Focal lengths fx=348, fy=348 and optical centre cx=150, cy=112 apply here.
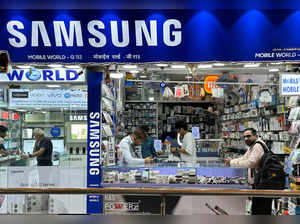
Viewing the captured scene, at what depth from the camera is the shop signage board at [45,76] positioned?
6.21 meters

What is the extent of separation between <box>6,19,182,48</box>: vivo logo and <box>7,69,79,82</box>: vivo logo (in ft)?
3.78

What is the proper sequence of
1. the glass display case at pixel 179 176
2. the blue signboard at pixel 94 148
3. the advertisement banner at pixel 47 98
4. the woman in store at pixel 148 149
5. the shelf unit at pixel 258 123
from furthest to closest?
the shelf unit at pixel 258 123 → the woman in store at pixel 148 149 → the advertisement banner at pixel 47 98 → the blue signboard at pixel 94 148 → the glass display case at pixel 179 176

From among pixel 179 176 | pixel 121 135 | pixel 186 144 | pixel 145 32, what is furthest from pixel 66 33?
pixel 121 135

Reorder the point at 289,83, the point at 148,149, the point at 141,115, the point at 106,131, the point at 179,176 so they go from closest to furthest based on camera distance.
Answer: the point at 179,176
the point at 289,83
the point at 106,131
the point at 148,149
the point at 141,115

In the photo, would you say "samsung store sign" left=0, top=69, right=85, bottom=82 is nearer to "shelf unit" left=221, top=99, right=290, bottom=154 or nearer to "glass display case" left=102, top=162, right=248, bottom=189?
"glass display case" left=102, top=162, right=248, bottom=189

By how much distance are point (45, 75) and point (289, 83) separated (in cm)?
435

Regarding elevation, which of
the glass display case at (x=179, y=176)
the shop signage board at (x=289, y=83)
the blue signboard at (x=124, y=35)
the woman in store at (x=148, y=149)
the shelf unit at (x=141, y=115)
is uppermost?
the blue signboard at (x=124, y=35)

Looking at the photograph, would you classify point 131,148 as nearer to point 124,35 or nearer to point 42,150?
point 42,150

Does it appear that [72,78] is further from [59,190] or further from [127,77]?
[127,77]

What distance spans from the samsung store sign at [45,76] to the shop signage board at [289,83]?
353cm

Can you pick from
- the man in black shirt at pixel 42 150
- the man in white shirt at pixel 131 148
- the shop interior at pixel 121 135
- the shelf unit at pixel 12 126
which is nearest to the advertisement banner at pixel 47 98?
the shop interior at pixel 121 135

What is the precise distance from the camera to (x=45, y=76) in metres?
6.31

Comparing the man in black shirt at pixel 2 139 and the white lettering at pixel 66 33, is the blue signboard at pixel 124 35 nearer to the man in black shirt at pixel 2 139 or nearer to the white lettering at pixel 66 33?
the white lettering at pixel 66 33
